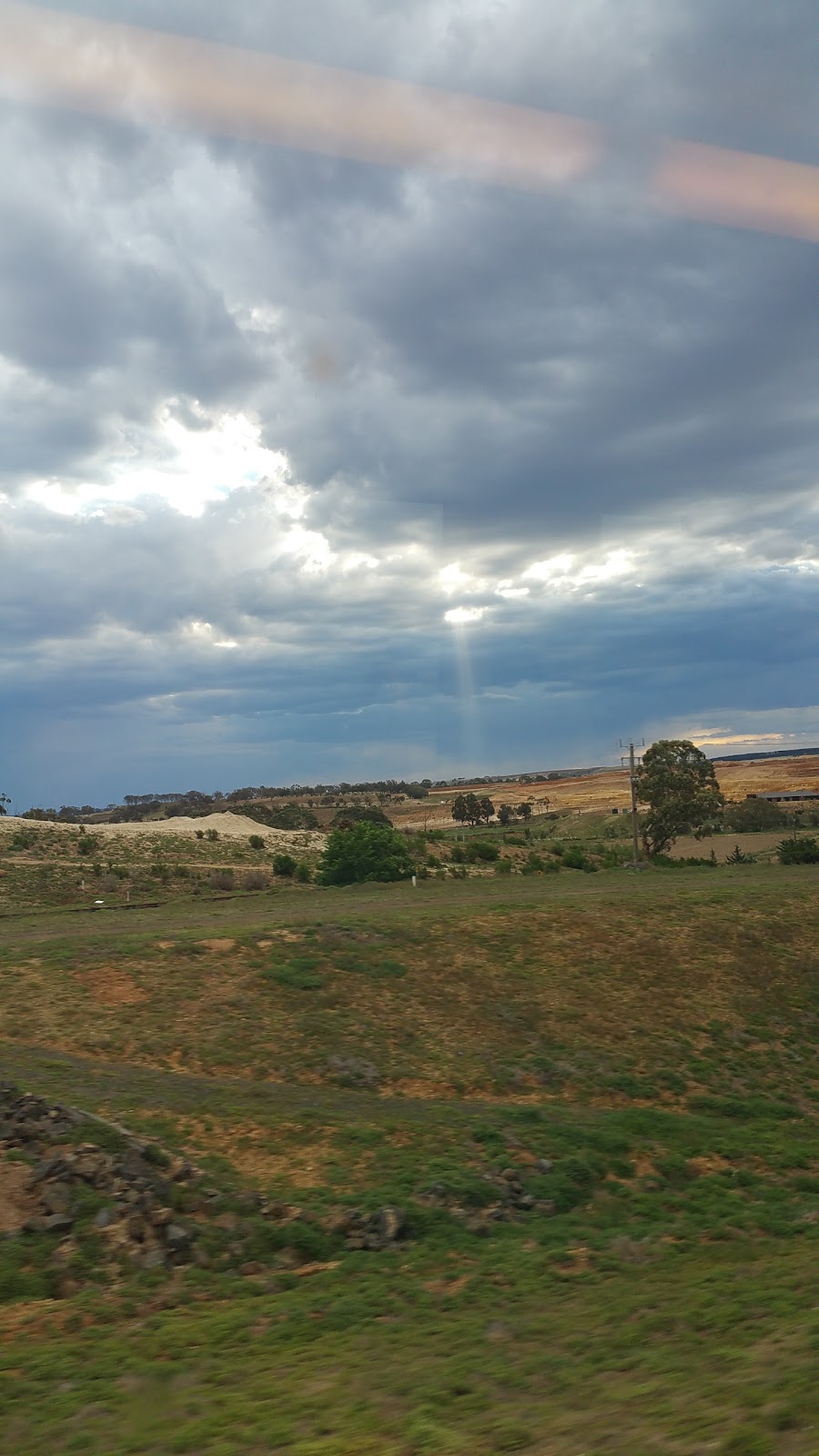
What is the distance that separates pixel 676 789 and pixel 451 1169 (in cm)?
6093

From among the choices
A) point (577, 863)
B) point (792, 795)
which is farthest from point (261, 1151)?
point (792, 795)

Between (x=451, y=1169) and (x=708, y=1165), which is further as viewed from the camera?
(x=708, y=1165)

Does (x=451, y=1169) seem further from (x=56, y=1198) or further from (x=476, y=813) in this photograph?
(x=476, y=813)

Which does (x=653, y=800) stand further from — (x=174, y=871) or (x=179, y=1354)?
(x=179, y=1354)

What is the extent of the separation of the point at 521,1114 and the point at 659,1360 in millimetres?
10181

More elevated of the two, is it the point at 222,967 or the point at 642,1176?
the point at 222,967

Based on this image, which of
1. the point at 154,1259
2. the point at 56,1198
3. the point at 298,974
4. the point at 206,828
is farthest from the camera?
the point at 206,828

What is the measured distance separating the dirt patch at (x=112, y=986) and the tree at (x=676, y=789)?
54.6 m

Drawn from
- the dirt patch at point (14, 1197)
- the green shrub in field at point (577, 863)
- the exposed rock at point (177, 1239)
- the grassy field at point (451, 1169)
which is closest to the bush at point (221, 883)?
the grassy field at point (451, 1169)

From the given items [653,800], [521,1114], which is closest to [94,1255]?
[521,1114]

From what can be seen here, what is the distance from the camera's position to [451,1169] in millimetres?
15992

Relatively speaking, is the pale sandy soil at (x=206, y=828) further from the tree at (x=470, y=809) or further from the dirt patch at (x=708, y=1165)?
the dirt patch at (x=708, y=1165)

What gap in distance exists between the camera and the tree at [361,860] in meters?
54.4

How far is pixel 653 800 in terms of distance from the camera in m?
Answer: 74.8
